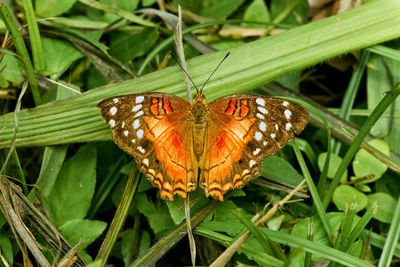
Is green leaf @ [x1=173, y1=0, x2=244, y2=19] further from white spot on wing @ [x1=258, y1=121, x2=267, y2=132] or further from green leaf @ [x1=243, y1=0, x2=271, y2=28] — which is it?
white spot on wing @ [x1=258, y1=121, x2=267, y2=132]

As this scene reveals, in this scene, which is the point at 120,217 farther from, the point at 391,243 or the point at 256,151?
the point at 391,243

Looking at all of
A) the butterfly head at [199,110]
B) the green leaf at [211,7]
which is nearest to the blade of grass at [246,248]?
the butterfly head at [199,110]

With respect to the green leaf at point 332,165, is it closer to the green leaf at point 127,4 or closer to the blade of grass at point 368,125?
the blade of grass at point 368,125

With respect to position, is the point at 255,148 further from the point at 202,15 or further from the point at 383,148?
the point at 202,15

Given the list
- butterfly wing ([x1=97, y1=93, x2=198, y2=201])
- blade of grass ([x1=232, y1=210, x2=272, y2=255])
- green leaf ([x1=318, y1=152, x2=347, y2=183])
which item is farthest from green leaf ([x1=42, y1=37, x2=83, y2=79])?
green leaf ([x1=318, y1=152, x2=347, y2=183])

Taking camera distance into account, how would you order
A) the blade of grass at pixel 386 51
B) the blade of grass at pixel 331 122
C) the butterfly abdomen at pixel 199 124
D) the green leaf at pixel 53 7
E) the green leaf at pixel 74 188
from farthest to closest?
the green leaf at pixel 53 7 → the blade of grass at pixel 331 122 → the blade of grass at pixel 386 51 → the green leaf at pixel 74 188 → the butterfly abdomen at pixel 199 124

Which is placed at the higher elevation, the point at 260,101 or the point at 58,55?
the point at 58,55

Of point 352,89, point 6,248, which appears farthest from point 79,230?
point 352,89
